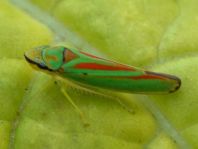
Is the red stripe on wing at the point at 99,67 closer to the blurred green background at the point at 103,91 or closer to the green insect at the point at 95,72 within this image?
the green insect at the point at 95,72

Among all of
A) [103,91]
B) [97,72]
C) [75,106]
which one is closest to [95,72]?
[97,72]

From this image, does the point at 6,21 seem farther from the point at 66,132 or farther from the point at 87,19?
the point at 66,132

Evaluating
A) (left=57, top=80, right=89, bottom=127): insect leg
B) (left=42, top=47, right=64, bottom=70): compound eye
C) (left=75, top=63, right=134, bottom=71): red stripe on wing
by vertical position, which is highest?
(left=75, top=63, right=134, bottom=71): red stripe on wing

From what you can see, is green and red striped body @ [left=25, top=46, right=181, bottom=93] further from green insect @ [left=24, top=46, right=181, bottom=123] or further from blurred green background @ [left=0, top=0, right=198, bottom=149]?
blurred green background @ [left=0, top=0, right=198, bottom=149]

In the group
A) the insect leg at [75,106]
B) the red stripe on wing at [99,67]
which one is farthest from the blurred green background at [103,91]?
the red stripe on wing at [99,67]

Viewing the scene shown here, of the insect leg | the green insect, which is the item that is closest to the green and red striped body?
the green insect

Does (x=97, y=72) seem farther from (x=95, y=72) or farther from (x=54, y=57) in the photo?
(x=54, y=57)
